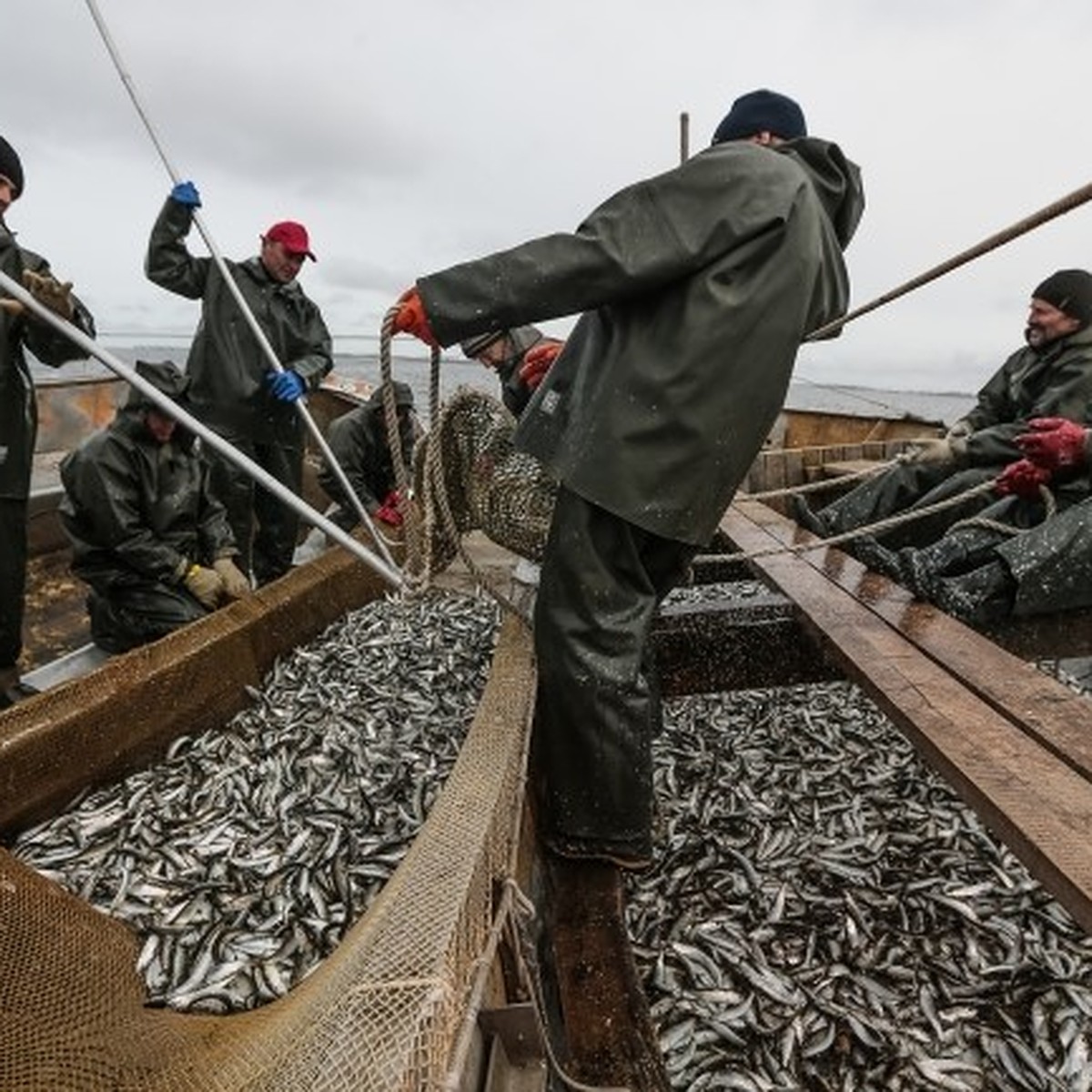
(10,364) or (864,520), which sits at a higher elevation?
(10,364)

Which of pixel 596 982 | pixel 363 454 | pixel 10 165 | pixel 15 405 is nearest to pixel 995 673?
pixel 596 982

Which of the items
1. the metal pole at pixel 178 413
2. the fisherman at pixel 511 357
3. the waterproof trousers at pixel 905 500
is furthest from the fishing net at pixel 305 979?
the waterproof trousers at pixel 905 500

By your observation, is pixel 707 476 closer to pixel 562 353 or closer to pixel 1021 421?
pixel 562 353

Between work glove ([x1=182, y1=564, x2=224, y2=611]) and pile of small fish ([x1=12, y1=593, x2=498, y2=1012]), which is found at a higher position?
work glove ([x1=182, y1=564, x2=224, y2=611])

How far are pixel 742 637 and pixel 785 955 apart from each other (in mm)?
1611

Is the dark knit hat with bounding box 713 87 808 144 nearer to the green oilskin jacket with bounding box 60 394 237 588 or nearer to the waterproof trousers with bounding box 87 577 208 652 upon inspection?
the green oilskin jacket with bounding box 60 394 237 588

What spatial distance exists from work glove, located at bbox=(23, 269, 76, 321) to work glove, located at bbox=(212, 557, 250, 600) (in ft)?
7.36

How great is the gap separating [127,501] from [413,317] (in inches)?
161

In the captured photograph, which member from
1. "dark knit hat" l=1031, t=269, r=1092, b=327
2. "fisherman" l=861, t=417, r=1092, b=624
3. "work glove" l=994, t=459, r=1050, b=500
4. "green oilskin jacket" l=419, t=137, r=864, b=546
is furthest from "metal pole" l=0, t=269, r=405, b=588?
"dark knit hat" l=1031, t=269, r=1092, b=327

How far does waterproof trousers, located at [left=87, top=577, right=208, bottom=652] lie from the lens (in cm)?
618

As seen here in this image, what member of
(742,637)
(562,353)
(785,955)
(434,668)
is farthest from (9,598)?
(785,955)

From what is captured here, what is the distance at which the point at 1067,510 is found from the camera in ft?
15.5

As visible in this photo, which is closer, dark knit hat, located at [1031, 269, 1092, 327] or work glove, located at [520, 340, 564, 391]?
work glove, located at [520, 340, 564, 391]

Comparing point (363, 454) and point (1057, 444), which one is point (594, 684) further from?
point (363, 454)
